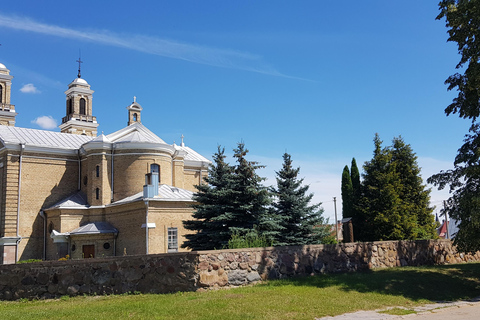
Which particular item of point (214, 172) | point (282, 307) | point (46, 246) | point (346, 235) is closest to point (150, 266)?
point (282, 307)

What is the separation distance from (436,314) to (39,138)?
32.8 m

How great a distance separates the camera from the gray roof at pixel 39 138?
33.9 m

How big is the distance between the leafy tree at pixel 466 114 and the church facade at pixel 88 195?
16.8 metres

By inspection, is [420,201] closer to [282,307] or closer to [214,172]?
[214,172]

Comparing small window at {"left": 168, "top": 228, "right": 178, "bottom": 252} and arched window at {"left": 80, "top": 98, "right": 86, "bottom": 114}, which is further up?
arched window at {"left": 80, "top": 98, "right": 86, "bottom": 114}

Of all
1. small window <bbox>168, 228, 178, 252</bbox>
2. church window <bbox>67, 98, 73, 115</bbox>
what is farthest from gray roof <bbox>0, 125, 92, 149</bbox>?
church window <bbox>67, 98, 73, 115</bbox>

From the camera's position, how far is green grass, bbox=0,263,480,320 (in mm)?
10016

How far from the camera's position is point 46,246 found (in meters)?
32.5

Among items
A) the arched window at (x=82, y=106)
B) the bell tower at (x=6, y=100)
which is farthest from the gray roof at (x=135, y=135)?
the bell tower at (x=6, y=100)

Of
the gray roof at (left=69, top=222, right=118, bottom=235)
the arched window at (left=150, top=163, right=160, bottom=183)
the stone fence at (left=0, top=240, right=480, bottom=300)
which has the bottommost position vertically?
the stone fence at (left=0, top=240, right=480, bottom=300)

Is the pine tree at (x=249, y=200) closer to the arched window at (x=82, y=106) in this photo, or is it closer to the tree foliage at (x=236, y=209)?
the tree foliage at (x=236, y=209)

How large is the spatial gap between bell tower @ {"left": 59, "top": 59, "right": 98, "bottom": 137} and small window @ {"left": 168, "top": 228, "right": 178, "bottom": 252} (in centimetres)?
3068

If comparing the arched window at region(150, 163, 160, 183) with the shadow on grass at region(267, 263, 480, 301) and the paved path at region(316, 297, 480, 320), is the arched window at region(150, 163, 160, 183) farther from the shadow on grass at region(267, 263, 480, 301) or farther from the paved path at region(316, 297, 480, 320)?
the paved path at region(316, 297, 480, 320)

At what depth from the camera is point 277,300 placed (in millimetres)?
11000
